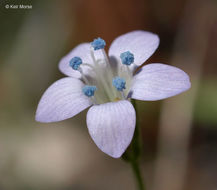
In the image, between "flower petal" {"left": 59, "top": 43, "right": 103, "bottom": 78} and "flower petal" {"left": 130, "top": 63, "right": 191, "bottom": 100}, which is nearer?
"flower petal" {"left": 130, "top": 63, "right": 191, "bottom": 100}

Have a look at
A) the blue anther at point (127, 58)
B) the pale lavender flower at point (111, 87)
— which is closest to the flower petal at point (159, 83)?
the pale lavender flower at point (111, 87)

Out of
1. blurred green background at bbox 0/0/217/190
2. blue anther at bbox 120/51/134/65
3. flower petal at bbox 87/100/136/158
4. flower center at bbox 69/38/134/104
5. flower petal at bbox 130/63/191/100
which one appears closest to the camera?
flower petal at bbox 87/100/136/158

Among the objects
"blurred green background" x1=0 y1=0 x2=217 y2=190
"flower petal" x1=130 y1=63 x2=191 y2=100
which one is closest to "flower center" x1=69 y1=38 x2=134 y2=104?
"flower petal" x1=130 y1=63 x2=191 y2=100

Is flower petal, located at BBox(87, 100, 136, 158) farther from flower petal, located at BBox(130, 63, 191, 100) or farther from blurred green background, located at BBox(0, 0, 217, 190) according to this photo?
blurred green background, located at BBox(0, 0, 217, 190)

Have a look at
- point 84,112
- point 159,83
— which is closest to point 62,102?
point 159,83

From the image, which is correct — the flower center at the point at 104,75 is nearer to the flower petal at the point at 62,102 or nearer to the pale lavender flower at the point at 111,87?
the pale lavender flower at the point at 111,87

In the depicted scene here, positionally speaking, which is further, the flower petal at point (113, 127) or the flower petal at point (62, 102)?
the flower petal at point (62, 102)

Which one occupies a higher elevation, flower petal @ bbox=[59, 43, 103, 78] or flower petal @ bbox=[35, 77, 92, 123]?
flower petal @ bbox=[59, 43, 103, 78]
